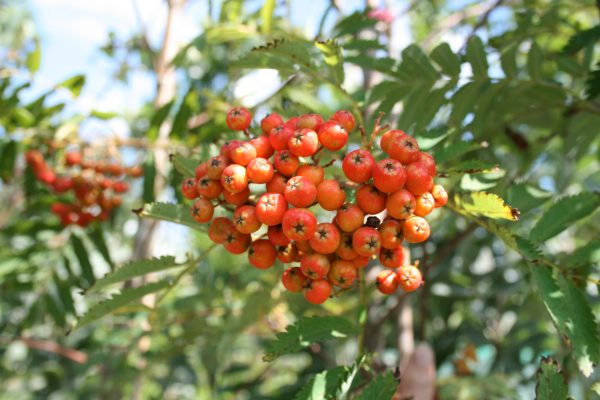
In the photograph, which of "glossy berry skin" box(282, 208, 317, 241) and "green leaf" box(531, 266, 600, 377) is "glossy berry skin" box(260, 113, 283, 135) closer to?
"glossy berry skin" box(282, 208, 317, 241)

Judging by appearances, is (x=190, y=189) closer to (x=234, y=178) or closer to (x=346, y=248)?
(x=234, y=178)

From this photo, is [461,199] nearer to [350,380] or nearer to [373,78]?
[350,380]

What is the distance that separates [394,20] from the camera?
2.51 metres

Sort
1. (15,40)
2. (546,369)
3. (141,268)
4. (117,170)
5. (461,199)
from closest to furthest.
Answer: (546,369) → (461,199) → (141,268) → (117,170) → (15,40)

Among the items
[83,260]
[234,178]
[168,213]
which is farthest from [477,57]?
[83,260]

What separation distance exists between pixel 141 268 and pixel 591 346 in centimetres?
98

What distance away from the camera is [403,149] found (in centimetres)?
106

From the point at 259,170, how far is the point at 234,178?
5cm

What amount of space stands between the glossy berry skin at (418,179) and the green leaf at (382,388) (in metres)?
0.36

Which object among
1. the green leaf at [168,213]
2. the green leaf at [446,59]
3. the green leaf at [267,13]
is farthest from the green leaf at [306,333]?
the green leaf at [267,13]

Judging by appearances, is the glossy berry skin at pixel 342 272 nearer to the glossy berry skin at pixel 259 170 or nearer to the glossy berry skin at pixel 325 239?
the glossy berry skin at pixel 325 239

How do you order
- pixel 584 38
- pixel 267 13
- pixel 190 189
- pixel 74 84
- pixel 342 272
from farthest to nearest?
pixel 74 84, pixel 267 13, pixel 584 38, pixel 190 189, pixel 342 272

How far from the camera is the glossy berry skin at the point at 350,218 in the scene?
1.06m

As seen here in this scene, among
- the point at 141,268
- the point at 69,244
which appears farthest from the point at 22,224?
the point at 141,268
